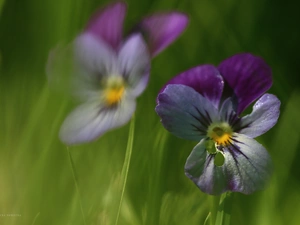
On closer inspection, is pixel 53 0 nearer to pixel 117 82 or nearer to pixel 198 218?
pixel 117 82

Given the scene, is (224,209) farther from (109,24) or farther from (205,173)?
(109,24)

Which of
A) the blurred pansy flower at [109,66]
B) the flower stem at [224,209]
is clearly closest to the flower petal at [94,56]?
the blurred pansy flower at [109,66]

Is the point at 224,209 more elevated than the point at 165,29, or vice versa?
the point at 165,29

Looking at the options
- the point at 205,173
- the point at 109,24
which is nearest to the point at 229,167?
the point at 205,173

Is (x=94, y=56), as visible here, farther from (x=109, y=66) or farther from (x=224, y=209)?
(x=224, y=209)

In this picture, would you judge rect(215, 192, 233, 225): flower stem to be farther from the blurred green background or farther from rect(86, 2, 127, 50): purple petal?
rect(86, 2, 127, 50): purple petal

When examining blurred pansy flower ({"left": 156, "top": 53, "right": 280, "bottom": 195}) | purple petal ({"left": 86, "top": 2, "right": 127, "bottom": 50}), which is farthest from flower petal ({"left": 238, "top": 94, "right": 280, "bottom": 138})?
purple petal ({"left": 86, "top": 2, "right": 127, "bottom": 50})

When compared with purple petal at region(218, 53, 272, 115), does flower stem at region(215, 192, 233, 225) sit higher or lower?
lower

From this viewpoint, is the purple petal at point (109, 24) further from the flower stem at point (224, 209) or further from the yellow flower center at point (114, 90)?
the flower stem at point (224, 209)
